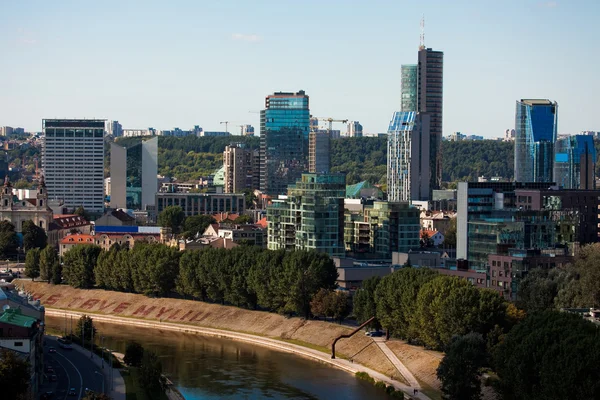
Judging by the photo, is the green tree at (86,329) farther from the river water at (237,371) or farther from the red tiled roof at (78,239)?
the red tiled roof at (78,239)

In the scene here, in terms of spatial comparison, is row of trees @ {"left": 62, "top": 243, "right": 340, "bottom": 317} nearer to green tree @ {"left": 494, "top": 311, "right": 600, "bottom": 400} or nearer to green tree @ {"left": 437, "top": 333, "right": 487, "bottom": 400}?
green tree @ {"left": 437, "top": 333, "right": 487, "bottom": 400}

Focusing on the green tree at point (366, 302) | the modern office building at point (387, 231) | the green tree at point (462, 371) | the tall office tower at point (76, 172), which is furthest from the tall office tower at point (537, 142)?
the green tree at point (462, 371)

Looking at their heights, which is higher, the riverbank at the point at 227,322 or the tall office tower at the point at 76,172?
the tall office tower at the point at 76,172

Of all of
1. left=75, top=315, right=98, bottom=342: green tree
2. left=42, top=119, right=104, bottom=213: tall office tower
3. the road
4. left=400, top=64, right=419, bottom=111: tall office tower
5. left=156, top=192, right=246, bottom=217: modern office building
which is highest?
left=400, top=64, right=419, bottom=111: tall office tower

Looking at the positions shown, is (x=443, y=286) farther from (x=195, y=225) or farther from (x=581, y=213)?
(x=195, y=225)

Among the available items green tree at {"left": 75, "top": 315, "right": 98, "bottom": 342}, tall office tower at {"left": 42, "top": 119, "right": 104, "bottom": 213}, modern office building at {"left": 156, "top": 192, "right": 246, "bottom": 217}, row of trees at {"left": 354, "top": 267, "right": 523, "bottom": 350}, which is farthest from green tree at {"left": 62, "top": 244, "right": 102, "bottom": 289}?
tall office tower at {"left": 42, "top": 119, "right": 104, "bottom": 213}
